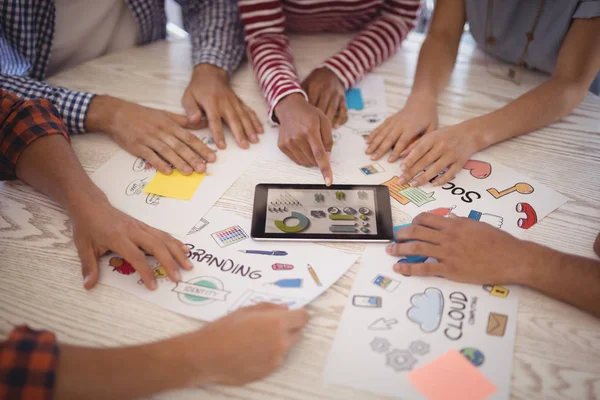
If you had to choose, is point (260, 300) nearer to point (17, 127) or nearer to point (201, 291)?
point (201, 291)

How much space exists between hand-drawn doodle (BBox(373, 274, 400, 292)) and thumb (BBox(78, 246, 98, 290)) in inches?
15.5

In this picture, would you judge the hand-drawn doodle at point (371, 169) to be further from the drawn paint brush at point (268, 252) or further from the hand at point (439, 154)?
the drawn paint brush at point (268, 252)

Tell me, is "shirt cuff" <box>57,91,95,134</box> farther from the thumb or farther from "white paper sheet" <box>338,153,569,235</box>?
"white paper sheet" <box>338,153,569,235</box>

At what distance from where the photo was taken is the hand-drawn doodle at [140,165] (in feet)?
2.83

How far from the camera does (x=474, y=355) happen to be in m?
0.58

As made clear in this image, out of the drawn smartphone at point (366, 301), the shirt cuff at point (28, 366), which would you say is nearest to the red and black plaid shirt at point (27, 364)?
the shirt cuff at point (28, 366)

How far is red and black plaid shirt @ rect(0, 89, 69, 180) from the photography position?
2.64 ft

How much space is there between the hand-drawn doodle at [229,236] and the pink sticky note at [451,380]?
Result: 0.32m

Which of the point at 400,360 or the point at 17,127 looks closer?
the point at 400,360

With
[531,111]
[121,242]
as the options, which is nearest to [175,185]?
[121,242]

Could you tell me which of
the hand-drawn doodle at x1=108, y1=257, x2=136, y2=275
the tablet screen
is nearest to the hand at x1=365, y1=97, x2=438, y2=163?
the tablet screen

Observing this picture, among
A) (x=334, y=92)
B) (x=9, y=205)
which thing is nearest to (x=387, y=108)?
(x=334, y=92)

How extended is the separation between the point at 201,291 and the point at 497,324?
1.30 feet

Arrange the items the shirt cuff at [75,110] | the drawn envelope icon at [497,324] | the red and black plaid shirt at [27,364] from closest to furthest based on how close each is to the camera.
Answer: the red and black plaid shirt at [27,364] < the drawn envelope icon at [497,324] < the shirt cuff at [75,110]
